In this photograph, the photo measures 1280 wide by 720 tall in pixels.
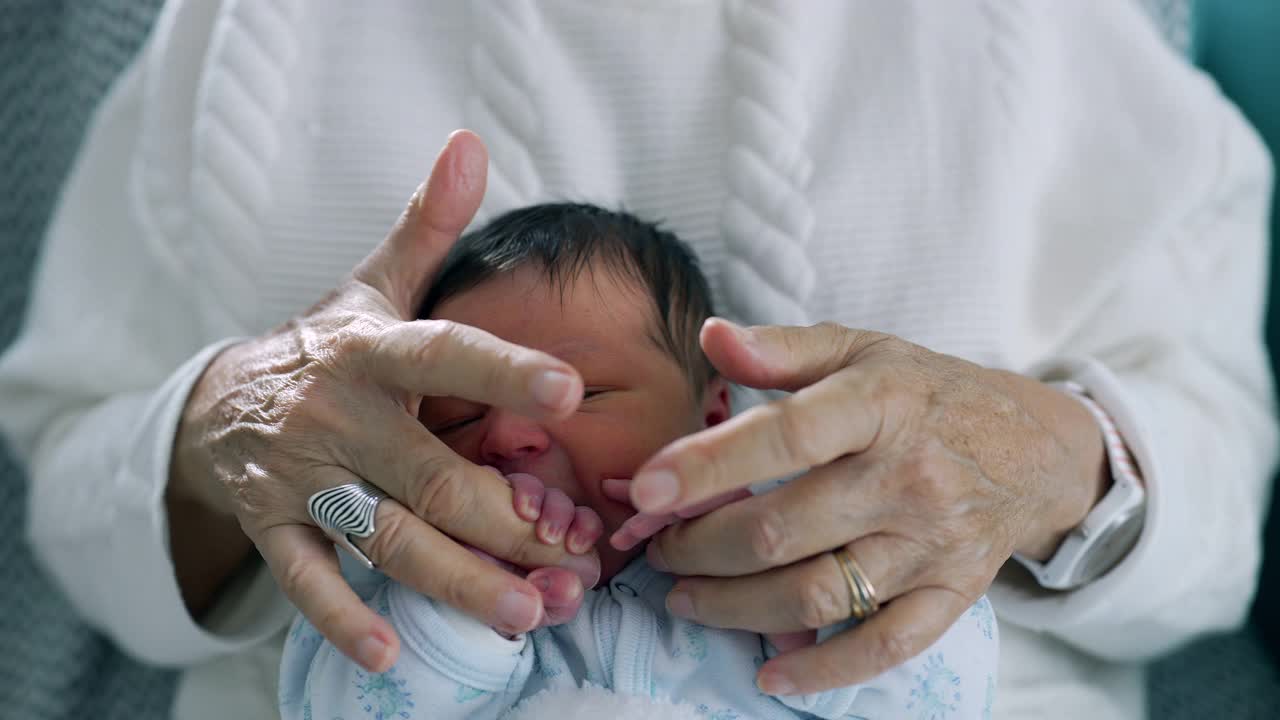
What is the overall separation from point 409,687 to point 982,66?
0.82 m

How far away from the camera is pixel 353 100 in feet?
3.69

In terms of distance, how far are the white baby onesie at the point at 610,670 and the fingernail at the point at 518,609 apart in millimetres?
49

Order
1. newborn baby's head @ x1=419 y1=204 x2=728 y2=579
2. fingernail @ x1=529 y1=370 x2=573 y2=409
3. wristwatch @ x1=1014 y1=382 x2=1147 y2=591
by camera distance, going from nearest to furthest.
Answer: fingernail @ x1=529 y1=370 x2=573 y2=409 → newborn baby's head @ x1=419 y1=204 x2=728 y2=579 → wristwatch @ x1=1014 y1=382 x2=1147 y2=591

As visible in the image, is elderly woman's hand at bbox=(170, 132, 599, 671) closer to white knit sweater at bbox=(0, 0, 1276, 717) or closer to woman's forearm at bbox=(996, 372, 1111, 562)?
white knit sweater at bbox=(0, 0, 1276, 717)

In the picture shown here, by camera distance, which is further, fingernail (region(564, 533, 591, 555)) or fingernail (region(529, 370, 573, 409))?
fingernail (region(564, 533, 591, 555))

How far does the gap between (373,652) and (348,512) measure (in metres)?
0.10

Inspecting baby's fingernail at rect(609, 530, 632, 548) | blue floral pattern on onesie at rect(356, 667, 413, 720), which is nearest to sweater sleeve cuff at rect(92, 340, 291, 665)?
blue floral pattern on onesie at rect(356, 667, 413, 720)

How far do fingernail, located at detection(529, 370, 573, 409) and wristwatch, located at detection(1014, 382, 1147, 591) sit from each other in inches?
22.5

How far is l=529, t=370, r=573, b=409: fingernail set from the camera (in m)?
0.60

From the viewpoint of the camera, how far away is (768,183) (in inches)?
41.9

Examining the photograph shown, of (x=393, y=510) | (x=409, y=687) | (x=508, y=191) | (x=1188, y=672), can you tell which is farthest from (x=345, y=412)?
(x=1188, y=672)

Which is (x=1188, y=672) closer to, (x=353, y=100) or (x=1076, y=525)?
(x=1076, y=525)

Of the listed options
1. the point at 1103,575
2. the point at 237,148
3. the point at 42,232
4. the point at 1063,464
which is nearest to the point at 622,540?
the point at 1063,464

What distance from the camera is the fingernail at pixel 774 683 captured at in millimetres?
725
